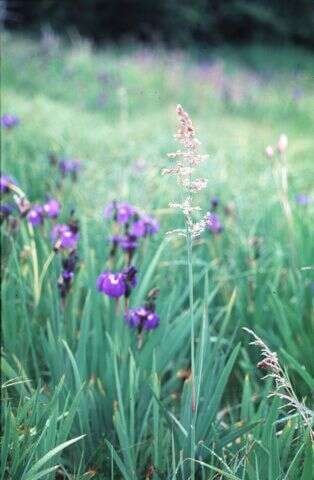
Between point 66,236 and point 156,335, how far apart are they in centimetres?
40

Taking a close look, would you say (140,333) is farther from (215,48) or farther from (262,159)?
(215,48)

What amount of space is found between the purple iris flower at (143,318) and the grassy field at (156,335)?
2.7 inches

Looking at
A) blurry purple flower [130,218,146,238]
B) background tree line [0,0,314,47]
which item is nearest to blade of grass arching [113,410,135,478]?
blurry purple flower [130,218,146,238]

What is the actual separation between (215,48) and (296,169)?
21649 millimetres

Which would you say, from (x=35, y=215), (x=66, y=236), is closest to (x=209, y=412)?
(x=66, y=236)

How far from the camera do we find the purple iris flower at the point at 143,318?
4.93 feet

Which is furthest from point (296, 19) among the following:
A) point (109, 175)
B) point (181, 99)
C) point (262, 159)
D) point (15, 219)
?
point (15, 219)

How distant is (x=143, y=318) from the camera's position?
1.52 m

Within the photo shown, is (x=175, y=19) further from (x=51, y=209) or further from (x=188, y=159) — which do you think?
(x=188, y=159)

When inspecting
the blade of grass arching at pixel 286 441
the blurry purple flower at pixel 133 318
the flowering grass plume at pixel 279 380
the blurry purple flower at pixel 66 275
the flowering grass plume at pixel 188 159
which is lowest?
the blade of grass arching at pixel 286 441

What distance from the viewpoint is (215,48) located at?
2509 centimetres

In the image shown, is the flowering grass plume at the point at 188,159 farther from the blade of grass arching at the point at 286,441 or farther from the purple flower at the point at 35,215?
the purple flower at the point at 35,215

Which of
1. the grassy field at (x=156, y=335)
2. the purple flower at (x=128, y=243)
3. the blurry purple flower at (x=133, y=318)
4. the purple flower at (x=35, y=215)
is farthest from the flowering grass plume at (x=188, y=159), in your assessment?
the purple flower at (x=35, y=215)

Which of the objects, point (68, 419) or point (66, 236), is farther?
point (66, 236)
